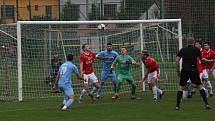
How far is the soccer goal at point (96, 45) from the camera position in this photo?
2311cm

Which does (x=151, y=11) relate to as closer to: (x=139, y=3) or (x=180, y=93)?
(x=139, y=3)

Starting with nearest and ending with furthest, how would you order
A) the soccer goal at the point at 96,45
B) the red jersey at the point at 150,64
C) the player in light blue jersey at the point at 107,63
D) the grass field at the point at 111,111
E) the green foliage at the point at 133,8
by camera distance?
1. the grass field at the point at 111,111
2. the red jersey at the point at 150,64
3. the player in light blue jersey at the point at 107,63
4. the soccer goal at the point at 96,45
5. the green foliage at the point at 133,8

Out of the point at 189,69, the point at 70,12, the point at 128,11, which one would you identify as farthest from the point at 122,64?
the point at 70,12

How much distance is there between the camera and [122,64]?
21.0 meters

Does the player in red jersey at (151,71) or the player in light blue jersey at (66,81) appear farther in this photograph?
the player in red jersey at (151,71)

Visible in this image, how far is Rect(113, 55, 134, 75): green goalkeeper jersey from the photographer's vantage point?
822 inches

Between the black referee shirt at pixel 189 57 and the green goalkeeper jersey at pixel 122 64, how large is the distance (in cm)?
391

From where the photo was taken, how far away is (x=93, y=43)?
2567 centimetres

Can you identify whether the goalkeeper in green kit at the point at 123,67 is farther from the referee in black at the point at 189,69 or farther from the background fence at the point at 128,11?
the background fence at the point at 128,11

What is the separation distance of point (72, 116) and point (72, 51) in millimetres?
10136

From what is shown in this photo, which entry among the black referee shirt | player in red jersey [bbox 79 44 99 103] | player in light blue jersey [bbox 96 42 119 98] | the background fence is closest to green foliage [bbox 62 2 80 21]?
the background fence

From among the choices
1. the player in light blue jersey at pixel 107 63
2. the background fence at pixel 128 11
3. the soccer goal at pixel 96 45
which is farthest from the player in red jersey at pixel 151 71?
the background fence at pixel 128 11

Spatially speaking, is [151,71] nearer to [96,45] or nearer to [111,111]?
[111,111]

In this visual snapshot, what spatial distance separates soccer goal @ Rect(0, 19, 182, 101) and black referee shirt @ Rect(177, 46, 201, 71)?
548 cm
